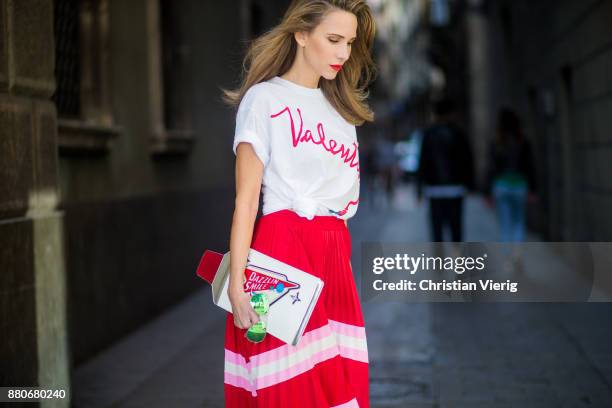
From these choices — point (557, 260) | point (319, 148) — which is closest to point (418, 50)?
point (557, 260)

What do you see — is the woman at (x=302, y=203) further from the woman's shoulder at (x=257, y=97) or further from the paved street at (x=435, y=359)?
the paved street at (x=435, y=359)

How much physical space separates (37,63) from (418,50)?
54021mm

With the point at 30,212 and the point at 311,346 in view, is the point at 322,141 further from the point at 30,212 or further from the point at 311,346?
the point at 30,212

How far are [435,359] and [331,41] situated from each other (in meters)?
3.63

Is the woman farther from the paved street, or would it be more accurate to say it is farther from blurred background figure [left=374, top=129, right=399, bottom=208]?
blurred background figure [left=374, top=129, right=399, bottom=208]

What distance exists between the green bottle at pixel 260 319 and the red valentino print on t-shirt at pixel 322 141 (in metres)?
0.48

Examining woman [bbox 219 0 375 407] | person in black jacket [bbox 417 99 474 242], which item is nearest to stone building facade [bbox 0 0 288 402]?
woman [bbox 219 0 375 407]

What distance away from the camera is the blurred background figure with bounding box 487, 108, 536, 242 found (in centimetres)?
1008

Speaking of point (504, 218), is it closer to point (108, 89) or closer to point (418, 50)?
point (108, 89)

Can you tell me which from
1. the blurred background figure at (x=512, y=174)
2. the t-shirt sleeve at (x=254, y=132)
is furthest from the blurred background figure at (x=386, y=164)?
the t-shirt sleeve at (x=254, y=132)

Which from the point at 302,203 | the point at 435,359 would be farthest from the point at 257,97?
the point at 435,359

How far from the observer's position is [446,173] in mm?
9070

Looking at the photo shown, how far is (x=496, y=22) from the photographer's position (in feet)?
68.5

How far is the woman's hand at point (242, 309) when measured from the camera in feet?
8.96
